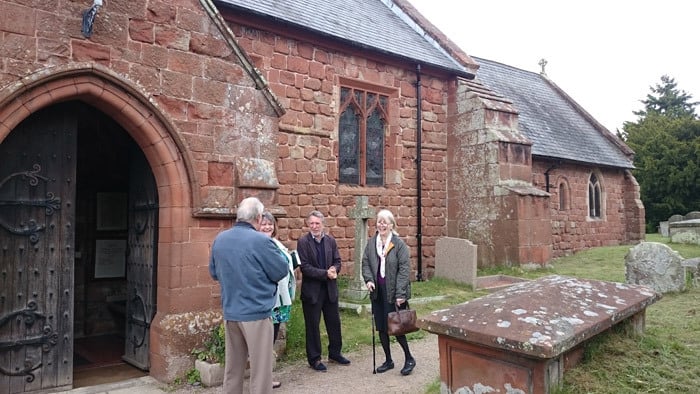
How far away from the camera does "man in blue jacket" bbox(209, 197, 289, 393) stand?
387 cm

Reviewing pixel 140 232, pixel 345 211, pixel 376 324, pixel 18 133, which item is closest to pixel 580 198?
pixel 345 211

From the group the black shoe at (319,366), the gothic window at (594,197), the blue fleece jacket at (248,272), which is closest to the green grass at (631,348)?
the black shoe at (319,366)

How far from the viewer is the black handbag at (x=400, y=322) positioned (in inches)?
188

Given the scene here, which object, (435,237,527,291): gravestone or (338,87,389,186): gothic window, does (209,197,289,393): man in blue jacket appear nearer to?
(435,237,527,291): gravestone

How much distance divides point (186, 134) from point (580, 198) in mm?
15945

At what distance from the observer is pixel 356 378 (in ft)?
17.1

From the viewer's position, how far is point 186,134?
17.5 ft

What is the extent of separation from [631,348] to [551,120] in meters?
16.3

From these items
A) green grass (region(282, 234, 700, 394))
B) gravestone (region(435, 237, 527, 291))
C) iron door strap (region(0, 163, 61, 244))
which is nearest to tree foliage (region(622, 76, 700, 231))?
gravestone (region(435, 237, 527, 291))

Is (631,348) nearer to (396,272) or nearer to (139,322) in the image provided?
(396,272)

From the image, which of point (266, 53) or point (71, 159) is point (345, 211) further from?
point (71, 159)

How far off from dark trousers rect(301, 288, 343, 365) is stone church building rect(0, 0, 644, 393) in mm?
1026

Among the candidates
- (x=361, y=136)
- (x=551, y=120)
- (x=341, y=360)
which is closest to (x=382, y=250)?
(x=341, y=360)

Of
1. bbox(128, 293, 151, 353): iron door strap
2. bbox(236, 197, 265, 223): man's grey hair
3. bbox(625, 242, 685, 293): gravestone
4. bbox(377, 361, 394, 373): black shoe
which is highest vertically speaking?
bbox(236, 197, 265, 223): man's grey hair
